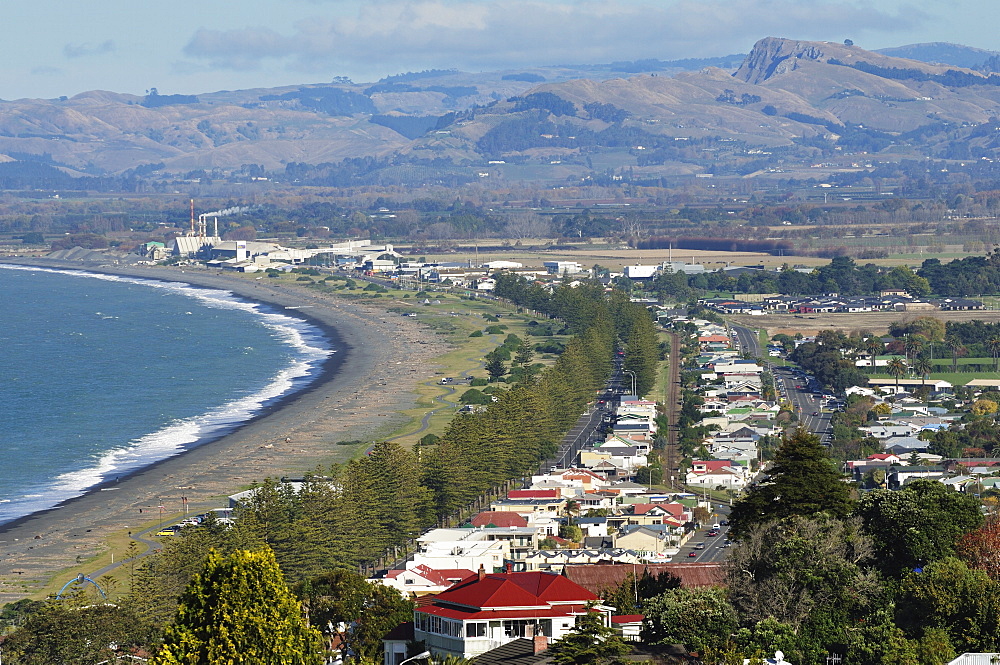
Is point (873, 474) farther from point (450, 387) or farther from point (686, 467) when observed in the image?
point (450, 387)

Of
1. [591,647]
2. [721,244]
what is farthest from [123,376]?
[721,244]

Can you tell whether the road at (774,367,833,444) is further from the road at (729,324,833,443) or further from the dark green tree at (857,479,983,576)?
the dark green tree at (857,479,983,576)

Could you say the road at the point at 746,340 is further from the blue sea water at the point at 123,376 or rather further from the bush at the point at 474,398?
the blue sea water at the point at 123,376

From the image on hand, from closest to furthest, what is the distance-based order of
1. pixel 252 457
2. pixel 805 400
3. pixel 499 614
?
pixel 499 614 → pixel 252 457 → pixel 805 400

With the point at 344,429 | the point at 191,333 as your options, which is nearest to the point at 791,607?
the point at 344,429

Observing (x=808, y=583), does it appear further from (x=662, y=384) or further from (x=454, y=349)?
(x=454, y=349)

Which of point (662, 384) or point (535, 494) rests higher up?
point (535, 494)

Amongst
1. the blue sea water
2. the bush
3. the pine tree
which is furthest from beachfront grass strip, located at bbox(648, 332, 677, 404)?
the pine tree
